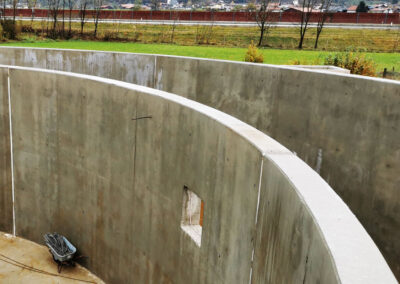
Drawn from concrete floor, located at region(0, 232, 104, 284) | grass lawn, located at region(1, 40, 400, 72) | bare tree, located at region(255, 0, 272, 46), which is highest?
bare tree, located at region(255, 0, 272, 46)

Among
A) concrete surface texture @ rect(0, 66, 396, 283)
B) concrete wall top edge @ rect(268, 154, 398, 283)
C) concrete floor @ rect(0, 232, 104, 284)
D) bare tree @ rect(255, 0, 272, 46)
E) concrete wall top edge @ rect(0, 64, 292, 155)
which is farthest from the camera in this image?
bare tree @ rect(255, 0, 272, 46)

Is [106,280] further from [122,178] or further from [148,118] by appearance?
[148,118]

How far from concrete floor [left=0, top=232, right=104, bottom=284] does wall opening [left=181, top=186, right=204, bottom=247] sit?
332 cm

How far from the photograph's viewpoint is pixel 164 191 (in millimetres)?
7363

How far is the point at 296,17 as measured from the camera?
48844mm

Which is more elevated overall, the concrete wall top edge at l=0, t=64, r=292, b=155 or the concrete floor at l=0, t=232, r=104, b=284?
the concrete wall top edge at l=0, t=64, r=292, b=155

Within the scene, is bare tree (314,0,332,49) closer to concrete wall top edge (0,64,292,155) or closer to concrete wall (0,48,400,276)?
concrete wall (0,48,400,276)

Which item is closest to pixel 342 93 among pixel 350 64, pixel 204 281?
pixel 204 281

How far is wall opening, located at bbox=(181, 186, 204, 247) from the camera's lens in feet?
22.8

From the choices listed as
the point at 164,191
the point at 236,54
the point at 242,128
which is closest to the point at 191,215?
the point at 164,191

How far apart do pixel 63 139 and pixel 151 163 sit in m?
2.94

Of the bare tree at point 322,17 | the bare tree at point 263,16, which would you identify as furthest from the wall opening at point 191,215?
the bare tree at point 322,17

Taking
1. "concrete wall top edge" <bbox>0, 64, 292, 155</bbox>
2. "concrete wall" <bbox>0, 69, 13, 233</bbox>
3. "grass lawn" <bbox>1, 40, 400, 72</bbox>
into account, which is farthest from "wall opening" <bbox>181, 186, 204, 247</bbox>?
"grass lawn" <bbox>1, 40, 400, 72</bbox>

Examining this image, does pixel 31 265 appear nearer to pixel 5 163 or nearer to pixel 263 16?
pixel 5 163
